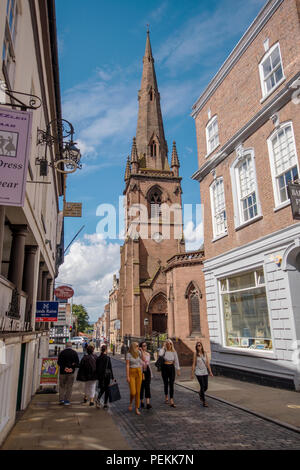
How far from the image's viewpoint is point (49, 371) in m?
11.7

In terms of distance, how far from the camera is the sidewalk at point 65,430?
572 centimetres

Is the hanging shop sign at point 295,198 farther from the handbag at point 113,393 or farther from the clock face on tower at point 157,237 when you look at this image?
the clock face on tower at point 157,237

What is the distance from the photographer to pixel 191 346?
74.6ft

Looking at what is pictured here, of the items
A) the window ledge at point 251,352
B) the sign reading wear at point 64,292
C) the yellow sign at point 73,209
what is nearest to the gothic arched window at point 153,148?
the yellow sign at point 73,209

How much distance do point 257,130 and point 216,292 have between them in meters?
7.18

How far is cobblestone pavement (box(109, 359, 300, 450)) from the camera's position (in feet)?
18.9

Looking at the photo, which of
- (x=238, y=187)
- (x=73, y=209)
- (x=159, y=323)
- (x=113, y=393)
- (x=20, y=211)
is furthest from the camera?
(x=159, y=323)

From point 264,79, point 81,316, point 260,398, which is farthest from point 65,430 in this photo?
point 81,316

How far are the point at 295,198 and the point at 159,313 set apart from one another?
101ft

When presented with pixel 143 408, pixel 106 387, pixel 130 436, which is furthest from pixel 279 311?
pixel 130 436

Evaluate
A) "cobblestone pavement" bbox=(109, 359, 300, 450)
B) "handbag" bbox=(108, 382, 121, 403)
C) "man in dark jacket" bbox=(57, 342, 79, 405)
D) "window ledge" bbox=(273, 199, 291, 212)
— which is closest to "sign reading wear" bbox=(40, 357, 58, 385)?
"man in dark jacket" bbox=(57, 342, 79, 405)

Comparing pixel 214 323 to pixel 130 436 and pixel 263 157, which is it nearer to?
pixel 263 157

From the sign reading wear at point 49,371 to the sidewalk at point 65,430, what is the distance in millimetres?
1932

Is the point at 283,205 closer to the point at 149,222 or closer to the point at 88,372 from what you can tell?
the point at 88,372
